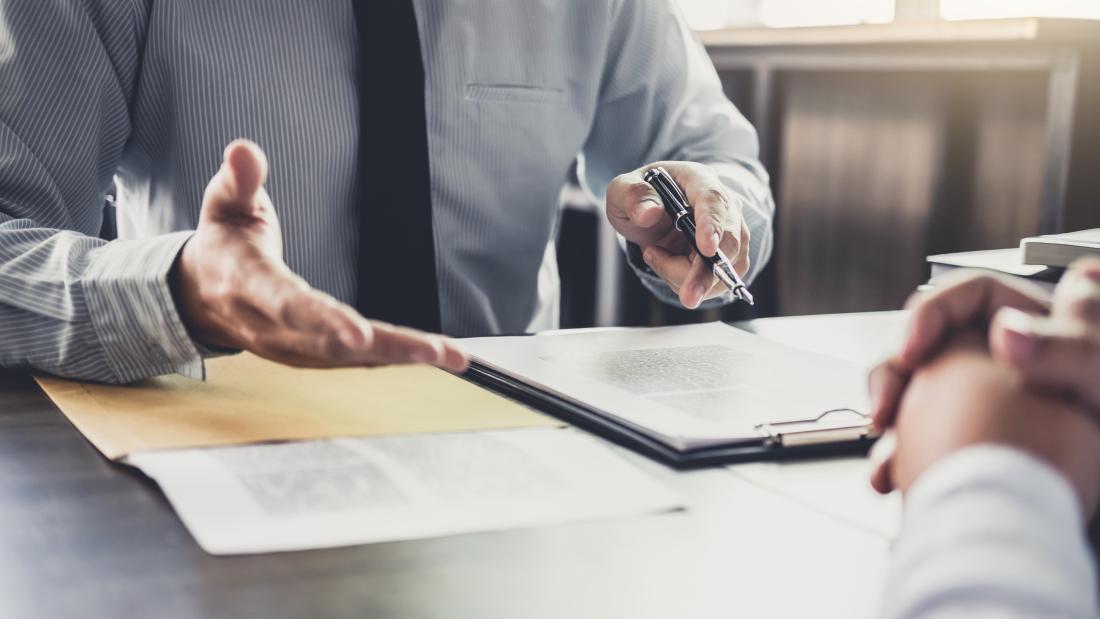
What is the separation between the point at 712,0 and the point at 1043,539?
292 centimetres

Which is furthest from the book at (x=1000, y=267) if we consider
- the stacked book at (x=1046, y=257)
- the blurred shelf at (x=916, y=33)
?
the blurred shelf at (x=916, y=33)

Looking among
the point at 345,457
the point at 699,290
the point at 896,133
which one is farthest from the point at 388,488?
the point at 896,133

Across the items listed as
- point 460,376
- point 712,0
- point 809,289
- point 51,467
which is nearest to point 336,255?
point 460,376

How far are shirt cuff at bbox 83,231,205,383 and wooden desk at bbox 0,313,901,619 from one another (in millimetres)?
168

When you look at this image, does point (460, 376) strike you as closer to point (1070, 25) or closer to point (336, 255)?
point (336, 255)

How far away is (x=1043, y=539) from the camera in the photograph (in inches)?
15.0

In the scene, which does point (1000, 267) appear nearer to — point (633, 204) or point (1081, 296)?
point (633, 204)

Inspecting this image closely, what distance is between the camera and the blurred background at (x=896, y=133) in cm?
191

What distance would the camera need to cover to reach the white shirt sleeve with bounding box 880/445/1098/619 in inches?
14.0

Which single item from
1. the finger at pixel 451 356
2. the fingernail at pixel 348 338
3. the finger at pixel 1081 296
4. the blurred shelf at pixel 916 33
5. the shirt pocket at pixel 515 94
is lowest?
the finger at pixel 451 356

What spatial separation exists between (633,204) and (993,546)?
Answer: 76 cm

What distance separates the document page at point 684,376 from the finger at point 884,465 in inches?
4.9

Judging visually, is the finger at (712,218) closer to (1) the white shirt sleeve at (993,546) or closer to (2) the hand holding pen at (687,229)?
(2) the hand holding pen at (687,229)

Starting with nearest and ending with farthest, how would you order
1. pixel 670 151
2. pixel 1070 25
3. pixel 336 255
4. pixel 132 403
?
pixel 132 403
pixel 336 255
pixel 670 151
pixel 1070 25
